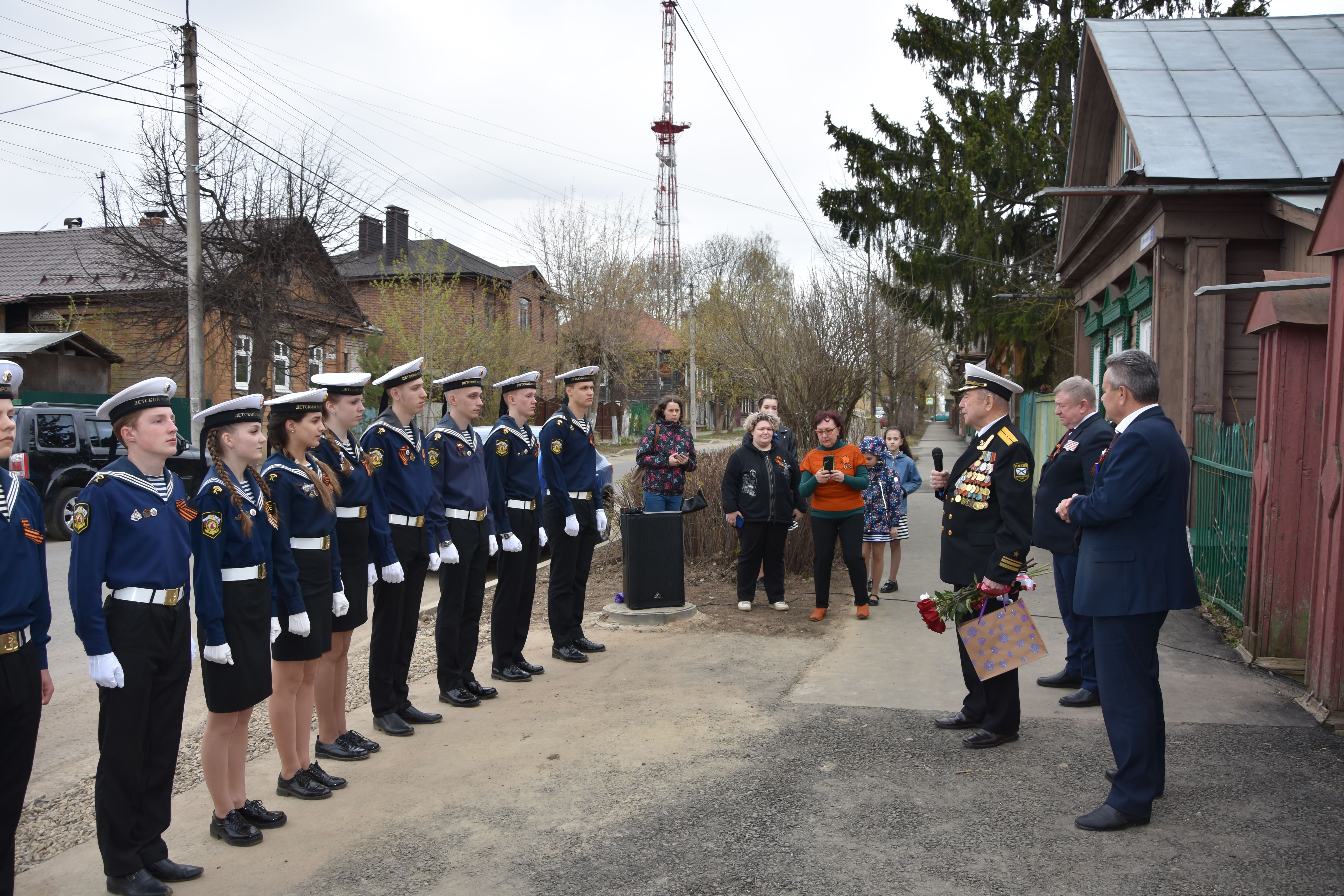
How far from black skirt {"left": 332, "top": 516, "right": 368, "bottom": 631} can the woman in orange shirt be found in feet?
13.5

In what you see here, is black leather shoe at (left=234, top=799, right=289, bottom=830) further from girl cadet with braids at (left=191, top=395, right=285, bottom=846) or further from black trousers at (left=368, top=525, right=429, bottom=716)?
black trousers at (left=368, top=525, right=429, bottom=716)

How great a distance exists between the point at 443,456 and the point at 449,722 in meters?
1.59

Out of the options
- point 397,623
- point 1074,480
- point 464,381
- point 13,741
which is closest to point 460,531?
point 397,623

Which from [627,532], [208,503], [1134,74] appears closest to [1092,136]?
[1134,74]

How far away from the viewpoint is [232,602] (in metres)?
3.92

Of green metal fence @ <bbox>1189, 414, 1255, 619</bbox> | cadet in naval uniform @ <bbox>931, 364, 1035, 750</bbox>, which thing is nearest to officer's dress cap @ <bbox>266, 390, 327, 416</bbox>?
cadet in naval uniform @ <bbox>931, 364, 1035, 750</bbox>

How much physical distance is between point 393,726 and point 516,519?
5.36 ft

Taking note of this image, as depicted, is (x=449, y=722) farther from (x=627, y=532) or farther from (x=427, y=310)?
(x=427, y=310)

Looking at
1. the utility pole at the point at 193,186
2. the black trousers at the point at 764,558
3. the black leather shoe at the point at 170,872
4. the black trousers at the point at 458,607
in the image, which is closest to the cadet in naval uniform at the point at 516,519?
the black trousers at the point at 458,607

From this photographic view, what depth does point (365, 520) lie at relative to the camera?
4.97 meters

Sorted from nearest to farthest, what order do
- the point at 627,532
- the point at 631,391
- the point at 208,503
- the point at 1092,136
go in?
the point at 208,503 → the point at 627,532 → the point at 1092,136 → the point at 631,391

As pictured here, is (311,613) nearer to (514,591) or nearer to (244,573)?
(244,573)

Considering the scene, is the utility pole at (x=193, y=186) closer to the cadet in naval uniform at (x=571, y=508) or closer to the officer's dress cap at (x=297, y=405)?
the cadet in naval uniform at (x=571, y=508)

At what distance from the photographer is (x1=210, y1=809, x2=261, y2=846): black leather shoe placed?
3.95 m
